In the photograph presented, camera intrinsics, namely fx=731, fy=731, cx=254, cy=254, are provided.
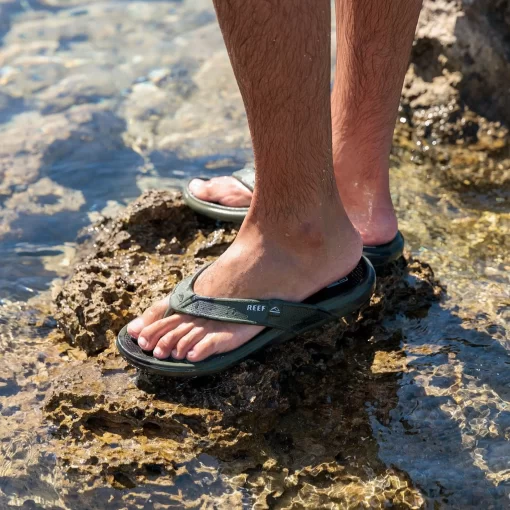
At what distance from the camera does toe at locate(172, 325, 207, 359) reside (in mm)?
2346

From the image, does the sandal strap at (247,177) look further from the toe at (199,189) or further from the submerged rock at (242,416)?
the submerged rock at (242,416)

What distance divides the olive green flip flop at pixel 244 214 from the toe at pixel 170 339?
1.99 ft

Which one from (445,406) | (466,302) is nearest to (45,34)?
(466,302)

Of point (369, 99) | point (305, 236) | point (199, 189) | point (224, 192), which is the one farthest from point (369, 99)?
point (199, 189)

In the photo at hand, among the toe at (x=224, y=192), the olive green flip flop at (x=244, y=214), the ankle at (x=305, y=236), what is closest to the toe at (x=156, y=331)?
the ankle at (x=305, y=236)

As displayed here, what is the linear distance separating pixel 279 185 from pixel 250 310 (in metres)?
0.43

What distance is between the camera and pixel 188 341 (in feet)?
7.76

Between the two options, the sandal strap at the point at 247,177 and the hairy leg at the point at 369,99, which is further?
the sandal strap at the point at 247,177

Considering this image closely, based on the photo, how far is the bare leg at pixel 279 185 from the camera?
1943 millimetres

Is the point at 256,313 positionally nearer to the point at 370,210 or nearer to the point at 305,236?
the point at 305,236

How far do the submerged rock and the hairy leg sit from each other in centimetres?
29

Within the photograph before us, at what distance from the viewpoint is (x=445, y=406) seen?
240cm

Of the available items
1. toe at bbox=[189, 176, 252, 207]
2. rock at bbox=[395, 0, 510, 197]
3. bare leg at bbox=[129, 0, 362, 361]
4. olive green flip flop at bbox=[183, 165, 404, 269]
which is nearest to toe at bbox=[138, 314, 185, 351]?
bare leg at bbox=[129, 0, 362, 361]

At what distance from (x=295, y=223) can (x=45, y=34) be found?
5.32 meters
